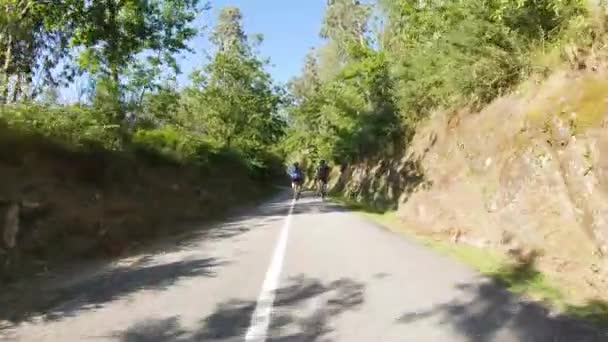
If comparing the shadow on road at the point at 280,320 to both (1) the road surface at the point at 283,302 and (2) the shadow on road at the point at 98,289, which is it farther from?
(2) the shadow on road at the point at 98,289

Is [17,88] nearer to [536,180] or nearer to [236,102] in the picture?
[536,180]

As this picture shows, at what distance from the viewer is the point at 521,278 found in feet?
26.4

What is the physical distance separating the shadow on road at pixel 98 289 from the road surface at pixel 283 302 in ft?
0.06

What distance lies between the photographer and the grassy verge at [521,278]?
6220 mm

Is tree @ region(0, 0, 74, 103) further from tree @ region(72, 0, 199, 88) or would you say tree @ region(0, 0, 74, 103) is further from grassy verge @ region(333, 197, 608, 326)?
grassy verge @ region(333, 197, 608, 326)

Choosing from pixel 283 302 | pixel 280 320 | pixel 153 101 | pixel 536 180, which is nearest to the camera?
pixel 280 320

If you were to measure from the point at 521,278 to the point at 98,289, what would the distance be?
600 centimetres

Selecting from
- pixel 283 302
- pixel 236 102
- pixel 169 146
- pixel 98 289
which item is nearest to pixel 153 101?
pixel 169 146

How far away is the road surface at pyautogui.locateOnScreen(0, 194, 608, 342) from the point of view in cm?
566

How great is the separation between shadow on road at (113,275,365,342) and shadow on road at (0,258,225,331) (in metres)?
1.51

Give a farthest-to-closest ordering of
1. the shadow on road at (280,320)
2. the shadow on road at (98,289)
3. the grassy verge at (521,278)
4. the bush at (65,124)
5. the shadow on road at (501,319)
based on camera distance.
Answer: the bush at (65,124) < the shadow on road at (98,289) < the grassy verge at (521,278) < the shadow on road at (280,320) < the shadow on road at (501,319)

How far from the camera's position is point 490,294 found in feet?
22.9

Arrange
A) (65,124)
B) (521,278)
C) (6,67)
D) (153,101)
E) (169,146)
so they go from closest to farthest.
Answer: (521,278) → (65,124) → (6,67) → (169,146) → (153,101)

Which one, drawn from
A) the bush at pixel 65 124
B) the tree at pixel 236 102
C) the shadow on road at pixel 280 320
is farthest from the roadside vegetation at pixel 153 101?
the tree at pixel 236 102
